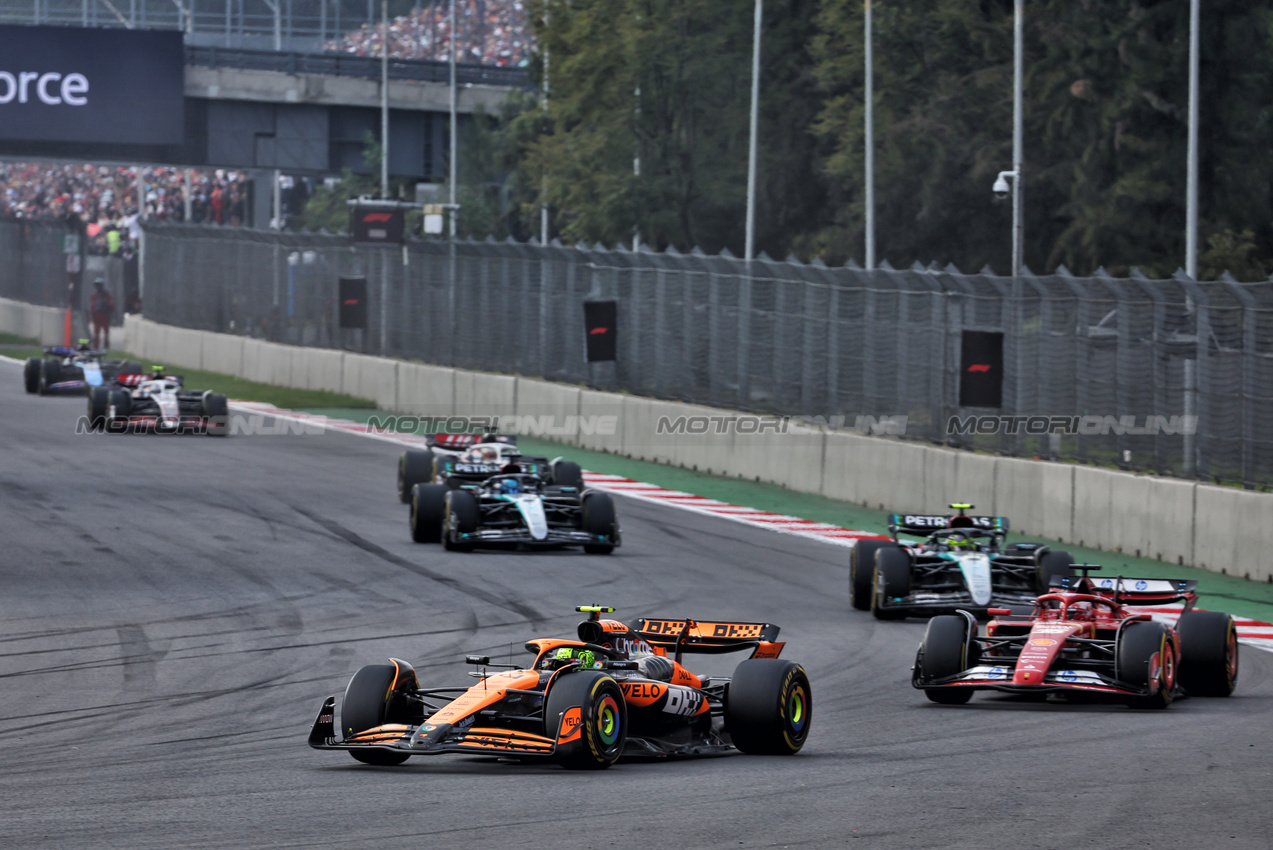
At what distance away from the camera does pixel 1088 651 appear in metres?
12.8

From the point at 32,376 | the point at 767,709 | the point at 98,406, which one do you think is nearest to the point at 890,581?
the point at 767,709

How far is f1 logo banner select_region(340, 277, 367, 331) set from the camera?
126ft

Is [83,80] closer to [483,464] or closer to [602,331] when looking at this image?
[602,331]

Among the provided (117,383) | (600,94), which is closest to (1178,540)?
(117,383)

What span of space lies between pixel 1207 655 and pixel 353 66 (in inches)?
1946

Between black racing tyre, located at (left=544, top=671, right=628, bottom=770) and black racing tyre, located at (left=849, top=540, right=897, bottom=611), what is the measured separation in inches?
284

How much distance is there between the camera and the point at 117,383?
3136cm

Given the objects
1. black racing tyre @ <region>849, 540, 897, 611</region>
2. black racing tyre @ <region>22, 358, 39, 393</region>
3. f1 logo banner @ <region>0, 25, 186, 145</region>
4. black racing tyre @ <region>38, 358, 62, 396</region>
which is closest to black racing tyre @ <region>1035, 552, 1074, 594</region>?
black racing tyre @ <region>849, 540, 897, 611</region>

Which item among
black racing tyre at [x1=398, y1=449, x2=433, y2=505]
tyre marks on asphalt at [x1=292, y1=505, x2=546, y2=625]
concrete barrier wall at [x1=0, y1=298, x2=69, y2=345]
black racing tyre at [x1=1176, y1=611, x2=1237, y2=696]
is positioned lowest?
tyre marks on asphalt at [x1=292, y1=505, x2=546, y2=625]

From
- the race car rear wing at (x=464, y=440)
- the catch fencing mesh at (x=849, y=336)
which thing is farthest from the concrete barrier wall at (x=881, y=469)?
the race car rear wing at (x=464, y=440)

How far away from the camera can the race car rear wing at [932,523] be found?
1686 cm

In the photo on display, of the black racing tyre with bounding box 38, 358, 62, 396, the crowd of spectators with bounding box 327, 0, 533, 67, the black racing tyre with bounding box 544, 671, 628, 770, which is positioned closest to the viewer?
the black racing tyre with bounding box 544, 671, 628, 770

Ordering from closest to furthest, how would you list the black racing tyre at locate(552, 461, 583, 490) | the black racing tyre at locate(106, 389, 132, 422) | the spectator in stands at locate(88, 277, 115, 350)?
the black racing tyre at locate(552, 461, 583, 490), the black racing tyre at locate(106, 389, 132, 422), the spectator in stands at locate(88, 277, 115, 350)

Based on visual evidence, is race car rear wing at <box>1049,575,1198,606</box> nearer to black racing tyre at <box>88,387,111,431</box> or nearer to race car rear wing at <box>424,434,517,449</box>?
race car rear wing at <box>424,434,517,449</box>
